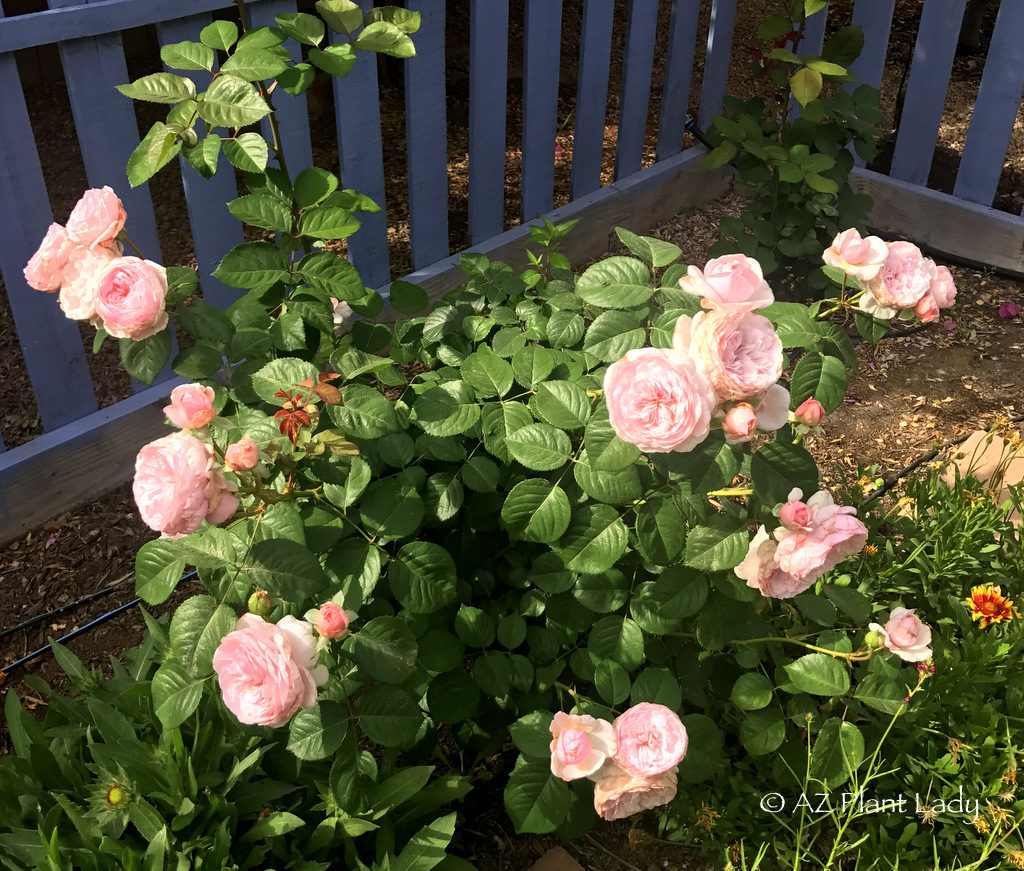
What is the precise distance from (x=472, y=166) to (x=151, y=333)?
2.06 metres

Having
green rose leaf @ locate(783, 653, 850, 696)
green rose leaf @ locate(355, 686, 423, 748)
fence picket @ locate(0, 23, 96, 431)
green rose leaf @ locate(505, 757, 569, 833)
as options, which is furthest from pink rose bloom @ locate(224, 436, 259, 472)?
fence picket @ locate(0, 23, 96, 431)

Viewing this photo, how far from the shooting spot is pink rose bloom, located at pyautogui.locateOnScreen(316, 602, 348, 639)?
1167 millimetres

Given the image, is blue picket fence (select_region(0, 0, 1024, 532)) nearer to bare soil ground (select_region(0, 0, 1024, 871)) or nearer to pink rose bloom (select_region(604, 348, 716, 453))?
bare soil ground (select_region(0, 0, 1024, 871))

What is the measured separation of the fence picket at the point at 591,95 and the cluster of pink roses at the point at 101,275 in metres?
2.38

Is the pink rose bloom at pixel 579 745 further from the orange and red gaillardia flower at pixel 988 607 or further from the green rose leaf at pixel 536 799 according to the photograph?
the orange and red gaillardia flower at pixel 988 607

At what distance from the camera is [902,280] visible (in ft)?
4.50

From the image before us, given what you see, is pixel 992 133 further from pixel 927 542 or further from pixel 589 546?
pixel 589 546

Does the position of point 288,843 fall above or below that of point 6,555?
A: above

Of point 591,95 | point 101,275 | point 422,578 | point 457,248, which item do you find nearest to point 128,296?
point 101,275

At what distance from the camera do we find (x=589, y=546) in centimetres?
142

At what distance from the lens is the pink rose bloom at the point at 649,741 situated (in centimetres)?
129

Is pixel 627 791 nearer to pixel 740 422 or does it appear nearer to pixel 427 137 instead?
pixel 740 422

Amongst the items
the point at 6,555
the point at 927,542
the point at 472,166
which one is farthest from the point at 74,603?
the point at 927,542

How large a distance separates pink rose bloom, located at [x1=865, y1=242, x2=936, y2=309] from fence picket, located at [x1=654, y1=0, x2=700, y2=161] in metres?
2.57
